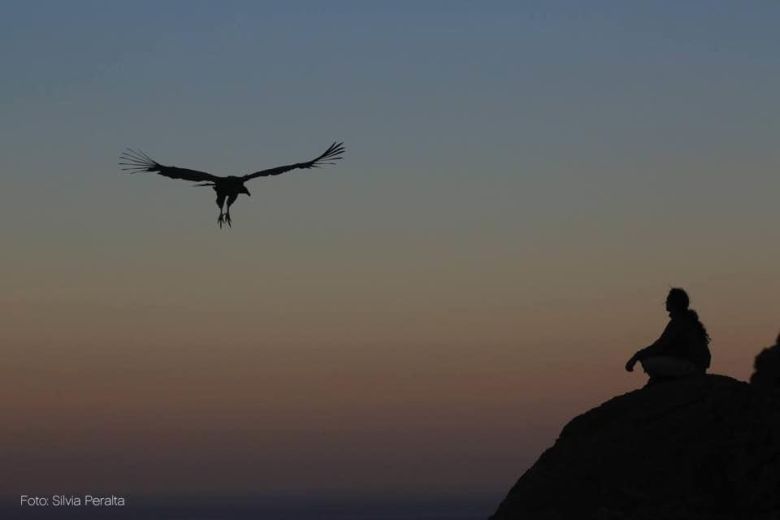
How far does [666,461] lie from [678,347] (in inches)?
118

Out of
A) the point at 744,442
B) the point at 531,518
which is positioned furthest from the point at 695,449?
the point at 531,518

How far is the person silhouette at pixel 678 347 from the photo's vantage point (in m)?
24.3

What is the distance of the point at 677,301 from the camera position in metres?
24.3

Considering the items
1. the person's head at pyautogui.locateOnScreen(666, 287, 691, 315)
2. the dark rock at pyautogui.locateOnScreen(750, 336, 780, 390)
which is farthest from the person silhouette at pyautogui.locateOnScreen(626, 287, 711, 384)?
the dark rock at pyautogui.locateOnScreen(750, 336, 780, 390)

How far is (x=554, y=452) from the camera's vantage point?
80.1 ft

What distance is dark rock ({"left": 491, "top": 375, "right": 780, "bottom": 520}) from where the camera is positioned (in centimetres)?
2064

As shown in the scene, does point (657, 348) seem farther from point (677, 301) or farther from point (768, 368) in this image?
point (768, 368)

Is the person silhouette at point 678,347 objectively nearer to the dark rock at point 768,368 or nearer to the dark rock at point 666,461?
the dark rock at point 666,461

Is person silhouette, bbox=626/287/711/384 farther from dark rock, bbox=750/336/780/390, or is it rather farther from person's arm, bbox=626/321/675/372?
dark rock, bbox=750/336/780/390

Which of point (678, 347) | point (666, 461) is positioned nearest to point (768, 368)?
point (666, 461)

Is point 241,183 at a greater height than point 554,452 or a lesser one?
greater

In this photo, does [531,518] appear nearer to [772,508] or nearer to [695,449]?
[695,449]

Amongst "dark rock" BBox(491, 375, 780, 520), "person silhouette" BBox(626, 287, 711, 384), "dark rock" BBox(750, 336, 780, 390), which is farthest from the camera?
"person silhouette" BBox(626, 287, 711, 384)

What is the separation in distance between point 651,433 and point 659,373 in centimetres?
199
